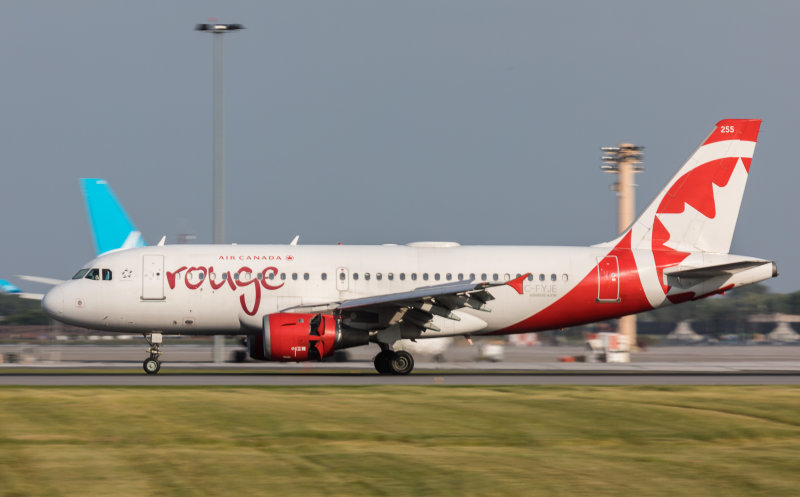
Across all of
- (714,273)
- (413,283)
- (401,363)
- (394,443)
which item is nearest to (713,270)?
(714,273)

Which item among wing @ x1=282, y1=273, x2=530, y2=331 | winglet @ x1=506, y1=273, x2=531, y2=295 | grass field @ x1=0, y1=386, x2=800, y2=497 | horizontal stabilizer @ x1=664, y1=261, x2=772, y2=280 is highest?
horizontal stabilizer @ x1=664, y1=261, x2=772, y2=280

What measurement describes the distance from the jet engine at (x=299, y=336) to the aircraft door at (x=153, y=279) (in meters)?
3.58

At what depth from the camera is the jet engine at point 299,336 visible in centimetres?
2889

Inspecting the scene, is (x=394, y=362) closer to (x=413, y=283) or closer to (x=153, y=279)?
(x=413, y=283)

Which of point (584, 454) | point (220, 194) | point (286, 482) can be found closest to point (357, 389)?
point (584, 454)

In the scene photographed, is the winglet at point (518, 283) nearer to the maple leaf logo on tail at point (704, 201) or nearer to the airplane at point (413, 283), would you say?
the airplane at point (413, 283)

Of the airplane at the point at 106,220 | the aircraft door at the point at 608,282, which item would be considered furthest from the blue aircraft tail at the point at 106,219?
the aircraft door at the point at 608,282

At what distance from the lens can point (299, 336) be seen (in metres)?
29.0

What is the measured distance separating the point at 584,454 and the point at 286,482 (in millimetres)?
4604

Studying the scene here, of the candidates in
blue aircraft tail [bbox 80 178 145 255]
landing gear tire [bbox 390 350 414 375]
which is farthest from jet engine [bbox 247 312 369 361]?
blue aircraft tail [bbox 80 178 145 255]

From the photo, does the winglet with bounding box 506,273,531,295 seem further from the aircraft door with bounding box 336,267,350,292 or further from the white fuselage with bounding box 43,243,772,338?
the aircraft door with bounding box 336,267,350,292

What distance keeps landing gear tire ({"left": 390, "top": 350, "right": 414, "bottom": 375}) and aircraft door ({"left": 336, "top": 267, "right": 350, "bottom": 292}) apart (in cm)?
257

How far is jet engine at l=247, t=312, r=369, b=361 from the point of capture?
94.8 feet

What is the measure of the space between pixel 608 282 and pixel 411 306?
22.3 feet
